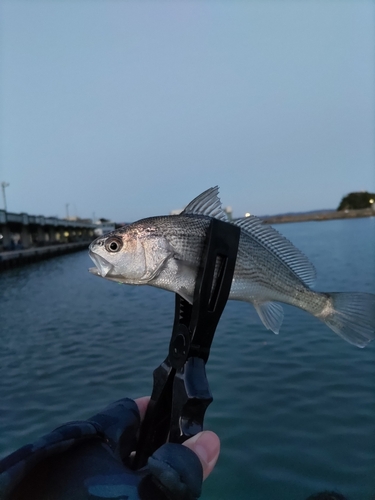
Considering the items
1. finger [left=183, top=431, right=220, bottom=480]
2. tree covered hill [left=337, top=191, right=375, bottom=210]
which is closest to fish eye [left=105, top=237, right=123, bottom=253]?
finger [left=183, top=431, right=220, bottom=480]

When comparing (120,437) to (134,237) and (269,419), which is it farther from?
(269,419)

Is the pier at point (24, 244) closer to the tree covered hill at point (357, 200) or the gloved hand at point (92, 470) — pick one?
the gloved hand at point (92, 470)

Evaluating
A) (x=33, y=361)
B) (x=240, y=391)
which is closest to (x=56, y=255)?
(x=33, y=361)

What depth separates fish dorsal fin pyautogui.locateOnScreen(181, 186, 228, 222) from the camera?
2.45 meters

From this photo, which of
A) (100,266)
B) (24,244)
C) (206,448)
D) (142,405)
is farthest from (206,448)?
(24,244)

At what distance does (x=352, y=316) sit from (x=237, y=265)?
0.76 metres

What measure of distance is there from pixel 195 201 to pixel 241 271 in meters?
0.48

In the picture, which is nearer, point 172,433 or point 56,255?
point 172,433

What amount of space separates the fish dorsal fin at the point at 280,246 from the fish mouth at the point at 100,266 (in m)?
0.81

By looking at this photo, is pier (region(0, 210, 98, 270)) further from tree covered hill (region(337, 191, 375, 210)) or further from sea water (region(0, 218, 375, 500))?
tree covered hill (region(337, 191, 375, 210))

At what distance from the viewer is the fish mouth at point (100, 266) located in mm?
2309

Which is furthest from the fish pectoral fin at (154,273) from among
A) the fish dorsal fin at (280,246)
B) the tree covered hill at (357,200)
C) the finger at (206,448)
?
the tree covered hill at (357,200)

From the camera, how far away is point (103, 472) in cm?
169

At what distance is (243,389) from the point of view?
828 cm
